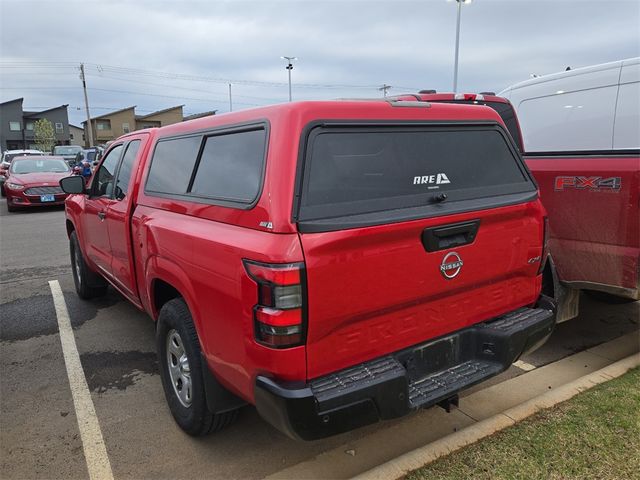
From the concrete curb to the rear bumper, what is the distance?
1.40 feet

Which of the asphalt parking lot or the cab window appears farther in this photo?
the cab window

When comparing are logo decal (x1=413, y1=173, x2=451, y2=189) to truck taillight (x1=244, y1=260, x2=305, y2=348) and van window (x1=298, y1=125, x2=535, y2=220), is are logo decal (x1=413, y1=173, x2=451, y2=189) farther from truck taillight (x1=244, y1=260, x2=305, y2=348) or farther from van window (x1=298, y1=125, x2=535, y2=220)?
truck taillight (x1=244, y1=260, x2=305, y2=348)

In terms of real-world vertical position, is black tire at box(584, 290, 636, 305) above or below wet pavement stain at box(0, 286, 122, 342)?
above

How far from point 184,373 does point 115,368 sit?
1.35 meters

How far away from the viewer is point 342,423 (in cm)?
212

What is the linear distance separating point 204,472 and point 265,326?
118 cm

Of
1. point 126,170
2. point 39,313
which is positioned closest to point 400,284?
point 126,170

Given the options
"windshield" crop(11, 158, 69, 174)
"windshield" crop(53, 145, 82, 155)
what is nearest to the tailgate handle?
"windshield" crop(11, 158, 69, 174)

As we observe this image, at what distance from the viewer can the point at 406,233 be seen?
2.28 m

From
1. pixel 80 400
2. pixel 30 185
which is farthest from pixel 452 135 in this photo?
pixel 30 185

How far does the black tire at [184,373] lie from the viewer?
8.91ft

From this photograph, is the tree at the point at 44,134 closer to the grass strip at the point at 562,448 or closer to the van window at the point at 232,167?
the van window at the point at 232,167

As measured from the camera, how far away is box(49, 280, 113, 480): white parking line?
108 inches

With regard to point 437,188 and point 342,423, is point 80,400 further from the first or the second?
point 437,188
